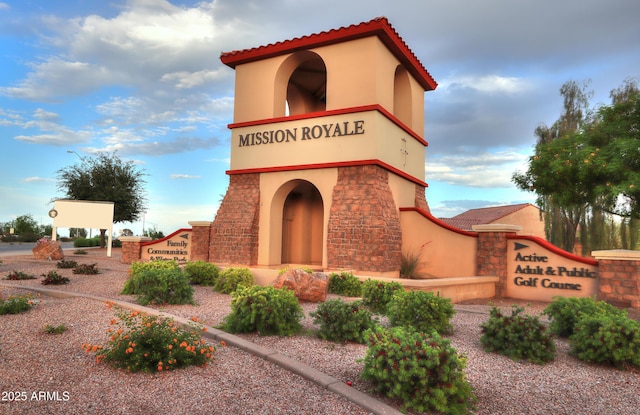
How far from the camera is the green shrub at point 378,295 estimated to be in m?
8.04

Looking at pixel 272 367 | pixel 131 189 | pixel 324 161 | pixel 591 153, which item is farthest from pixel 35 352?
pixel 131 189

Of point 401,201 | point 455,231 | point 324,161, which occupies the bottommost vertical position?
point 455,231

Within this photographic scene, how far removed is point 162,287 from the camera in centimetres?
801

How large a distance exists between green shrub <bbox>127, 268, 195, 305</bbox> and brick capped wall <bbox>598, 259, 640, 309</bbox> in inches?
372

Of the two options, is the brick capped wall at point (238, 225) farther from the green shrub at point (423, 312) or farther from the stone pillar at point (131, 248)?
the green shrub at point (423, 312)

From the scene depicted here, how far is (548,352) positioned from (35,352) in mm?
6853

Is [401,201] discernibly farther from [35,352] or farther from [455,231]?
[35,352]

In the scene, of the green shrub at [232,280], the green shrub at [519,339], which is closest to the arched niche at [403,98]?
the green shrub at [232,280]

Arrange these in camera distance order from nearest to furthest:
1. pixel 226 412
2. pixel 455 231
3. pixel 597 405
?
pixel 226 412 < pixel 597 405 < pixel 455 231

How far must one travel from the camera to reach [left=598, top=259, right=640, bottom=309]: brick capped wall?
8992mm

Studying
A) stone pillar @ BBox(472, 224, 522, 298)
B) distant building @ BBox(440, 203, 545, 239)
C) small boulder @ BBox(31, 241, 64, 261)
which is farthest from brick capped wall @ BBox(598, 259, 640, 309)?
small boulder @ BBox(31, 241, 64, 261)

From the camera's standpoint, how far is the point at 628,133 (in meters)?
15.1

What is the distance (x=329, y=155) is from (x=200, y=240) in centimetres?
596

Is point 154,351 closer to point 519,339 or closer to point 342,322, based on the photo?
point 342,322
